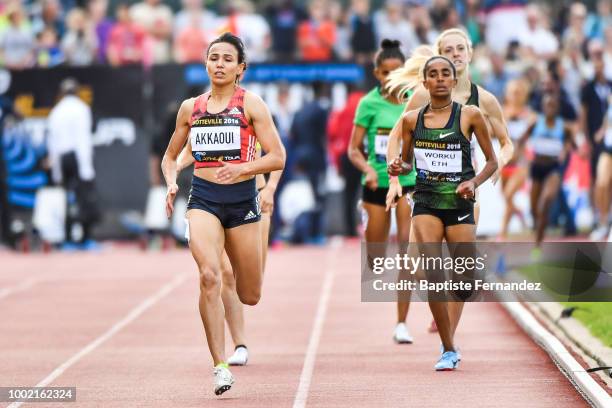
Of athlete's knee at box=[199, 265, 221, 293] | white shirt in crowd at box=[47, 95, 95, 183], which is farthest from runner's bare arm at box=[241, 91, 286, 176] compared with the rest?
white shirt in crowd at box=[47, 95, 95, 183]

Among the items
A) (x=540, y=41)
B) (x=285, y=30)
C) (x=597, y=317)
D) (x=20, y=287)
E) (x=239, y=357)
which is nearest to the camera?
(x=239, y=357)

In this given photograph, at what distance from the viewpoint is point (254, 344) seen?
13.4m

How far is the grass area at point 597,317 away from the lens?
1235 cm

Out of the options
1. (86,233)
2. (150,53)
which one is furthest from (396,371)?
(150,53)

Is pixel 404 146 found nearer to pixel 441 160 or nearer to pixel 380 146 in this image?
pixel 441 160

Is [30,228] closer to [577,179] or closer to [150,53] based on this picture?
[150,53]

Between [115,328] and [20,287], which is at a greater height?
[115,328]

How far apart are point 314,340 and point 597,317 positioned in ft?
7.80

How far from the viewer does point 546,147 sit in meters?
21.8

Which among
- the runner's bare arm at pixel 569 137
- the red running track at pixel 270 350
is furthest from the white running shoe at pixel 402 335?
the runner's bare arm at pixel 569 137

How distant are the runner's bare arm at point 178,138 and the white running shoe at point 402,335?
3061mm

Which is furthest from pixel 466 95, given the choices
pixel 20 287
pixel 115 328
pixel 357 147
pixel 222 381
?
pixel 20 287

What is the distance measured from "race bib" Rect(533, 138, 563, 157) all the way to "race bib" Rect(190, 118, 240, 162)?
11.8 meters

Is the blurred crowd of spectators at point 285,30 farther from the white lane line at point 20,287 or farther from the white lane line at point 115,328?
the white lane line at point 115,328
